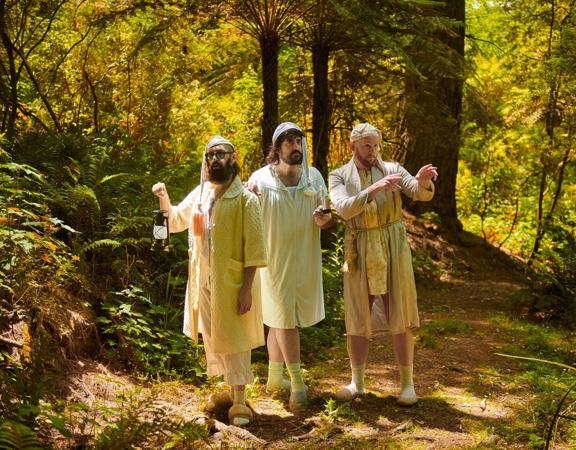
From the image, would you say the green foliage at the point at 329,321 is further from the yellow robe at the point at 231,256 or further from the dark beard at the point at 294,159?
the dark beard at the point at 294,159

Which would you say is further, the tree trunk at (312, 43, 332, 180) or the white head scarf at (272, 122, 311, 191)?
the tree trunk at (312, 43, 332, 180)

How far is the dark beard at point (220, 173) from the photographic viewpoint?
5.22 m

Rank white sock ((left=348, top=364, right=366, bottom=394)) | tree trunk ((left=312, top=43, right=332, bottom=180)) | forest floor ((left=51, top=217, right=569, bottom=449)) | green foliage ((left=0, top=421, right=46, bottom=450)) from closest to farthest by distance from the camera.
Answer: green foliage ((left=0, top=421, right=46, bottom=450))
forest floor ((left=51, top=217, right=569, bottom=449))
white sock ((left=348, top=364, right=366, bottom=394))
tree trunk ((left=312, top=43, right=332, bottom=180))

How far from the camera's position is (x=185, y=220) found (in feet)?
18.5

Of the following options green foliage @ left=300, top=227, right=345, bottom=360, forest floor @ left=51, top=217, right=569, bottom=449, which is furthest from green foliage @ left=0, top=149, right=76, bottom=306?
green foliage @ left=300, top=227, right=345, bottom=360

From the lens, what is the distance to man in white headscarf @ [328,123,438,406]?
5.59 meters

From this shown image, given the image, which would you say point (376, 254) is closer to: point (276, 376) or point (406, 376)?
point (406, 376)

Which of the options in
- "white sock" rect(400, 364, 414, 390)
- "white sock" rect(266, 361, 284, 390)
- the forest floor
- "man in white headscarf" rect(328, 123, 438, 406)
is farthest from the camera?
"white sock" rect(266, 361, 284, 390)

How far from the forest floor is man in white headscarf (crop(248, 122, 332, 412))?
472mm

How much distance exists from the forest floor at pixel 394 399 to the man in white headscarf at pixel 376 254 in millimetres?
312

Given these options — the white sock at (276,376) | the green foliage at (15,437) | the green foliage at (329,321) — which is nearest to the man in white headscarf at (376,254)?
the white sock at (276,376)

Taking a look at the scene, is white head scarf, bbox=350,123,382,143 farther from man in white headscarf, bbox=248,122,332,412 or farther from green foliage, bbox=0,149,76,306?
green foliage, bbox=0,149,76,306

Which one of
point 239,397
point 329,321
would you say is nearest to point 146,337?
point 239,397

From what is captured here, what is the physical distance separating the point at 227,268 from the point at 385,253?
1.29m
